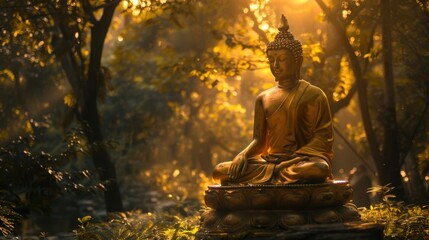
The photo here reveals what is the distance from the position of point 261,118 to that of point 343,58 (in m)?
7.43

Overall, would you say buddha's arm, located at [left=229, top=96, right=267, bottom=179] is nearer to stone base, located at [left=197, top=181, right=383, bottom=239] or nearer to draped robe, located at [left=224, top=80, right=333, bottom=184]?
draped robe, located at [left=224, top=80, right=333, bottom=184]

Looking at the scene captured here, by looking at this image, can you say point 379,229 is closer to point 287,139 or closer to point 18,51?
point 287,139

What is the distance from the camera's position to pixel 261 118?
10766 mm

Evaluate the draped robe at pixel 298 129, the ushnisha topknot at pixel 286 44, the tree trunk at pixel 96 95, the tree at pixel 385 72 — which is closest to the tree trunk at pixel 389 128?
the tree at pixel 385 72

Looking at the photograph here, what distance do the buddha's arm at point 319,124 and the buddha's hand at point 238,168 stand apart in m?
0.73

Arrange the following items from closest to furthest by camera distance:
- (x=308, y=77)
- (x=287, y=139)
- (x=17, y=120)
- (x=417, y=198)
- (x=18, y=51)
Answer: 1. (x=287, y=139)
2. (x=417, y=198)
3. (x=308, y=77)
4. (x=18, y=51)
5. (x=17, y=120)

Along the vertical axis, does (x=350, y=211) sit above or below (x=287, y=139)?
below

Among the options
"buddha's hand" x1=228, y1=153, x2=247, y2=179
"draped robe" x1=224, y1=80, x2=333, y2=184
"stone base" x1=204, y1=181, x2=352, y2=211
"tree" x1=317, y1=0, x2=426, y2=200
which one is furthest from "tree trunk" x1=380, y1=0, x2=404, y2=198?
"buddha's hand" x1=228, y1=153, x2=247, y2=179

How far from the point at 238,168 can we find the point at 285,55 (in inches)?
66.2

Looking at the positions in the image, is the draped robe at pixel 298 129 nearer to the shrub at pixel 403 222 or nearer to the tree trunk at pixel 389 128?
the shrub at pixel 403 222


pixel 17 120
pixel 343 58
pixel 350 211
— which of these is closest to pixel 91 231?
pixel 350 211

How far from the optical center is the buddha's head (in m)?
10.5

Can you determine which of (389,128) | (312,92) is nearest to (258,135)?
(312,92)

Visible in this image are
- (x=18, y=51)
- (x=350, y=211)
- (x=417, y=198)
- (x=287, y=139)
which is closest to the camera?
(x=350, y=211)
